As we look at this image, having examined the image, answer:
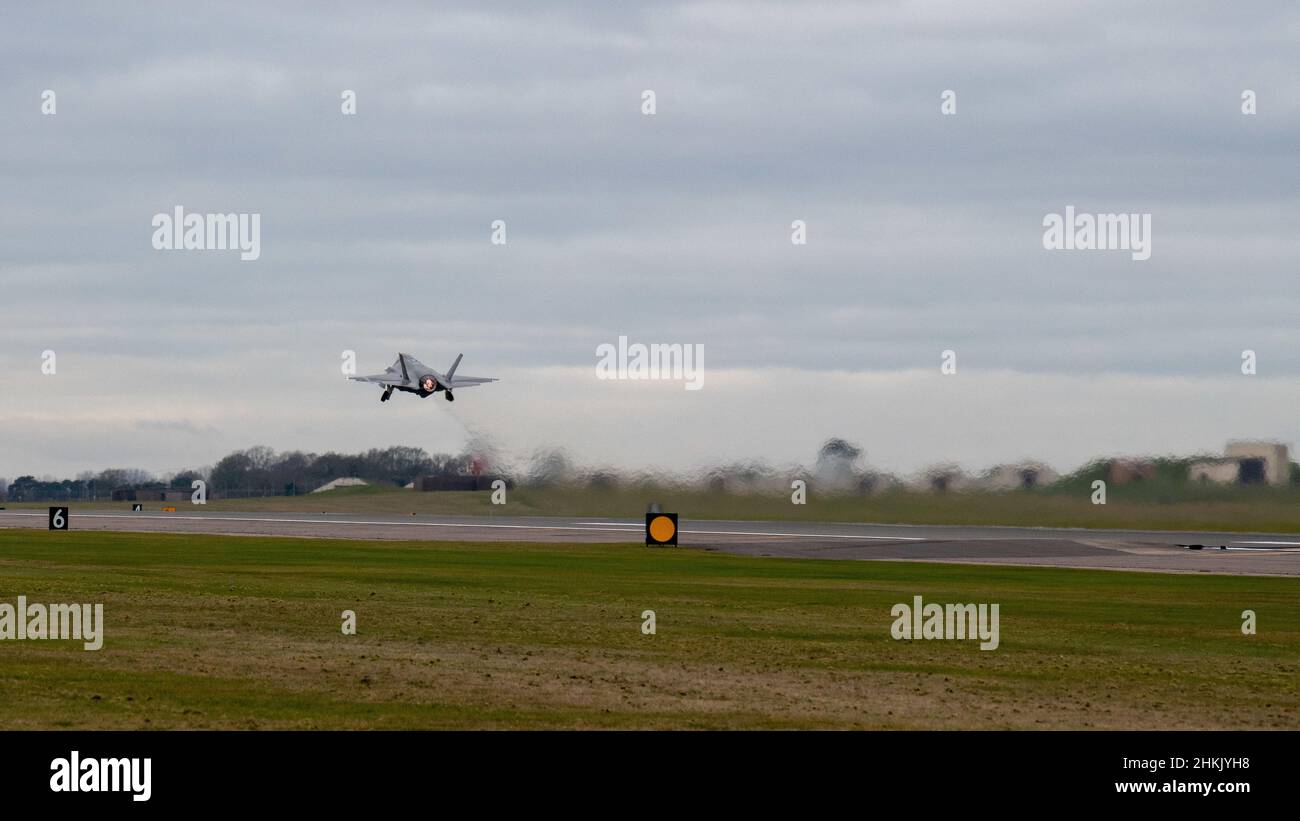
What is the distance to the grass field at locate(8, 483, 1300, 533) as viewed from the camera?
252 feet

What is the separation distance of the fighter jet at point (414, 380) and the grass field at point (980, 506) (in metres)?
9.98

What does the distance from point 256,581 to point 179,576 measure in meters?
3.02

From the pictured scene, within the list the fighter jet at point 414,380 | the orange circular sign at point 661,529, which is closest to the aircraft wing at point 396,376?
the fighter jet at point 414,380

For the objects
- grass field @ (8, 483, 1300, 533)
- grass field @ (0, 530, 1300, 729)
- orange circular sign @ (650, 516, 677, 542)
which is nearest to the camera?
grass field @ (0, 530, 1300, 729)

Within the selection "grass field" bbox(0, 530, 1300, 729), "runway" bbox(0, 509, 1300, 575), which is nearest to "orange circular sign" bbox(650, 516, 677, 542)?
"runway" bbox(0, 509, 1300, 575)

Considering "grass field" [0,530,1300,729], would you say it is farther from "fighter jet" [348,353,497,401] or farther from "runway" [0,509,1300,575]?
"fighter jet" [348,353,497,401]

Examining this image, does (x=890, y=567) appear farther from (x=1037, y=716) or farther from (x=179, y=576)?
(x=1037, y=716)

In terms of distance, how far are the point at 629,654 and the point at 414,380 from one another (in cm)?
7340

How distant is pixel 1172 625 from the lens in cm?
3175

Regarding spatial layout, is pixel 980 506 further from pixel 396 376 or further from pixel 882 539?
pixel 396 376

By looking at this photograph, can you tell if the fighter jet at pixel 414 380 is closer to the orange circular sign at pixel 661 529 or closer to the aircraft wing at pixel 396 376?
the aircraft wing at pixel 396 376

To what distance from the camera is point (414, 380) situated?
96.7 m

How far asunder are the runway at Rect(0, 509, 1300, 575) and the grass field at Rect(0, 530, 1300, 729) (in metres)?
11.1

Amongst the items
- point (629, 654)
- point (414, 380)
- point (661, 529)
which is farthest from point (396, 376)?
point (629, 654)
